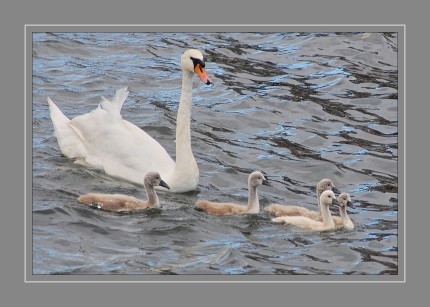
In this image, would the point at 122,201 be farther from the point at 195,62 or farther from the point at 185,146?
the point at 195,62

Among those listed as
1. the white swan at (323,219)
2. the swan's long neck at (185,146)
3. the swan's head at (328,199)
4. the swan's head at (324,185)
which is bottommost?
the white swan at (323,219)

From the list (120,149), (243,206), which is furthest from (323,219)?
(120,149)

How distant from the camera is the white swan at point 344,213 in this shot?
1750cm

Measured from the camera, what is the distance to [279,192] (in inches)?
739

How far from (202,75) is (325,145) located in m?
2.81

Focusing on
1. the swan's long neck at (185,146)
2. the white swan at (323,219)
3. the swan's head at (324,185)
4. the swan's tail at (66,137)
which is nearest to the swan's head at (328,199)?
the white swan at (323,219)

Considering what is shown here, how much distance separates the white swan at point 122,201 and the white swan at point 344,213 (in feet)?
7.28

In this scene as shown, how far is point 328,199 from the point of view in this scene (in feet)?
57.2

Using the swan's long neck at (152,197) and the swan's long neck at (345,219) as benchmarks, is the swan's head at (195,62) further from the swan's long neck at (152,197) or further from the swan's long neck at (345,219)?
the swan's long neck at (345,219)

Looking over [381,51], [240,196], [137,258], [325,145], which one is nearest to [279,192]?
[240,196]

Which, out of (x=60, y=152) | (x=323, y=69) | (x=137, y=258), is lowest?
(x=137, y=258)

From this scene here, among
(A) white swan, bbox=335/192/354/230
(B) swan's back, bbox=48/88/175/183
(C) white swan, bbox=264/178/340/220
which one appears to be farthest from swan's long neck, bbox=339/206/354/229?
(B) swan's back, bbox=48/88/175/183

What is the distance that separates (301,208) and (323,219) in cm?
51
